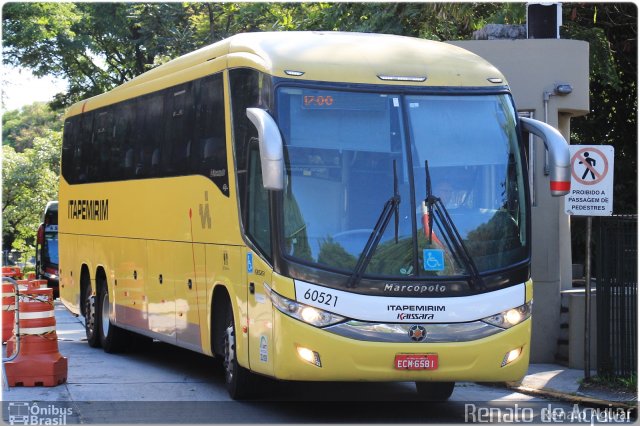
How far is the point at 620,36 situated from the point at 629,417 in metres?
14.0

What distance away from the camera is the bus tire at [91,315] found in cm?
1770

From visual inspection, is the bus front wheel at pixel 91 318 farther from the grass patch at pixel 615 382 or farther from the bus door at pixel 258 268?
the grass patch at pixel 615 382

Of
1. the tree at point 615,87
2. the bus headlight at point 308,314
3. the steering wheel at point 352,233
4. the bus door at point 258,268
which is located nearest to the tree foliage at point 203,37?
the tree at point 615,87

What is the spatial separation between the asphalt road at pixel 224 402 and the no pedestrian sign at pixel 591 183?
2.26 m

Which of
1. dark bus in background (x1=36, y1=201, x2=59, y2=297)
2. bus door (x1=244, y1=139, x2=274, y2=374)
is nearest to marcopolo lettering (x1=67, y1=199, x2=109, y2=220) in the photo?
bus door (x1=244, y1=139, x2=274, y2=374)

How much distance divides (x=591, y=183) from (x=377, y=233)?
4.03 metres

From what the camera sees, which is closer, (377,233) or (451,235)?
(377,233)

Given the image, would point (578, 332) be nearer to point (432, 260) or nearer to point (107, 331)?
point (432, 260)

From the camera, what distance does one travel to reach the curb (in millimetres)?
12062

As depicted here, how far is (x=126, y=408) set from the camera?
37.3 ft

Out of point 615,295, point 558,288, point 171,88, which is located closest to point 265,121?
point 171,88

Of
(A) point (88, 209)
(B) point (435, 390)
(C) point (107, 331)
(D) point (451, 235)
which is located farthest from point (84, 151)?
(D) point (451, 235)

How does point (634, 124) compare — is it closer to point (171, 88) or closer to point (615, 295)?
point (615, 295)

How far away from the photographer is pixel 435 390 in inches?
485
